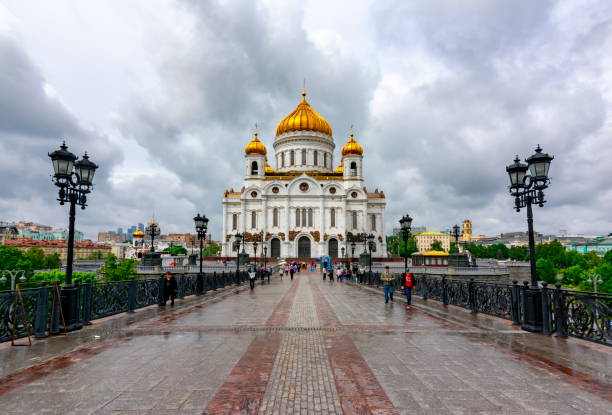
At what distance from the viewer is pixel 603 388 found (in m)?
4.84

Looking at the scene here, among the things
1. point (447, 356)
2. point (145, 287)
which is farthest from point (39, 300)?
point (447, 356)

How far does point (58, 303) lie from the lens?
8203 mm

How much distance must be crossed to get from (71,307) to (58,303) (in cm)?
36

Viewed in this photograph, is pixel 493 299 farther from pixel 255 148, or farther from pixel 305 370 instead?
pixel 255 148

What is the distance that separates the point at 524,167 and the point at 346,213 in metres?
45.5

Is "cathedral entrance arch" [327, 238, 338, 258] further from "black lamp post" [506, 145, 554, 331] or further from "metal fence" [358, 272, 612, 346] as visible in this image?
"black lamp post" [506, 145, 554, 331]

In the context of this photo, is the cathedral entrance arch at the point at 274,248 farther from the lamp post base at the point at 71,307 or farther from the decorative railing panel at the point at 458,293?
the lamp post base at the point at 71,307

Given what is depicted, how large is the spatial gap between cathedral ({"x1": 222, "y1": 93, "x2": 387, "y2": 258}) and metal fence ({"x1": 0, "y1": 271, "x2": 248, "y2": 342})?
39.2 meters

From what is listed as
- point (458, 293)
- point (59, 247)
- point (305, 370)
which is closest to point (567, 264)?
point (458, 293)

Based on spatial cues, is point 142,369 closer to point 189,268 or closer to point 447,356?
point 447,356

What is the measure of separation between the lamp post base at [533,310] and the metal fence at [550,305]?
0.40 feet

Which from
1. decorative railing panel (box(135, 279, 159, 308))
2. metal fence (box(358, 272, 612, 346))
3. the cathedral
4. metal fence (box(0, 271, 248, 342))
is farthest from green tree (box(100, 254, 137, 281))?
metal fence (box(358, 272, 612, 346))

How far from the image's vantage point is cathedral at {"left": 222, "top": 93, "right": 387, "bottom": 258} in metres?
53.4

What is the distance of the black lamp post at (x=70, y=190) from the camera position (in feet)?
27.8
